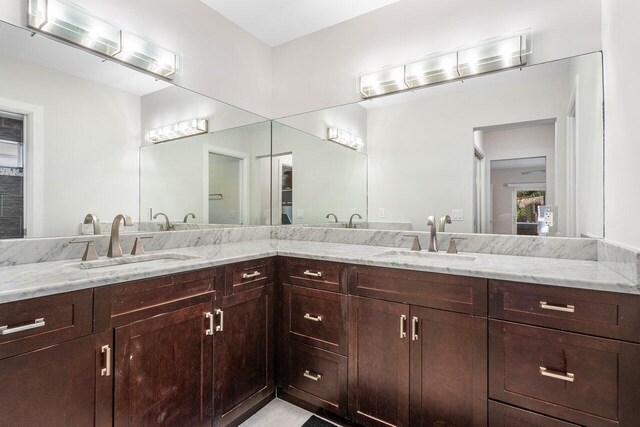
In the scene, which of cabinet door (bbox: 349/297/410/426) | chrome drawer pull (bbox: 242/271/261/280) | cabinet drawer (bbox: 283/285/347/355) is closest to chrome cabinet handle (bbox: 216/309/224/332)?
chrome drawer pull (bbox: 242/271/261/280)

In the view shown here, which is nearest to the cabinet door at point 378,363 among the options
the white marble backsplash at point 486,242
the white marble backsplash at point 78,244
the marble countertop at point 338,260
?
the marble countertop at point 338,260

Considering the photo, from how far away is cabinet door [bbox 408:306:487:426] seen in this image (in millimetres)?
1358

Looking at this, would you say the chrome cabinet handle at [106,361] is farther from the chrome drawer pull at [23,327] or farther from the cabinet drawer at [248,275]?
the cabinet drawer at [248,275]

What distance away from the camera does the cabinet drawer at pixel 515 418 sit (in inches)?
47.8

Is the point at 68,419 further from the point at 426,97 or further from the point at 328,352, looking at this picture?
the point at 426,97

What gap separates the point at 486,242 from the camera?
1906 mm

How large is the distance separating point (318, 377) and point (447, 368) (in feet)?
2.45

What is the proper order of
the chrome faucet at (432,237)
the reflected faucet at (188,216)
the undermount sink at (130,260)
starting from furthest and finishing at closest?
the reflected faucet at (188,216)
the chrome faucet at (432,237)
the undermount sink at (130,260)

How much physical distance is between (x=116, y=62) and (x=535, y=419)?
267 cm

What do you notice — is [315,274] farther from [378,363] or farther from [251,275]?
[378,363]

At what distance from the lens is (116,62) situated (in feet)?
5.91

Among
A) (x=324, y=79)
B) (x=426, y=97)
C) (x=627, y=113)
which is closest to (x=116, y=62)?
(x=324, y=79)

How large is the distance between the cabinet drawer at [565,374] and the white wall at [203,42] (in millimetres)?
2385

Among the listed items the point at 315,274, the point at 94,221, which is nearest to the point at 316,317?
the point at 315,274
